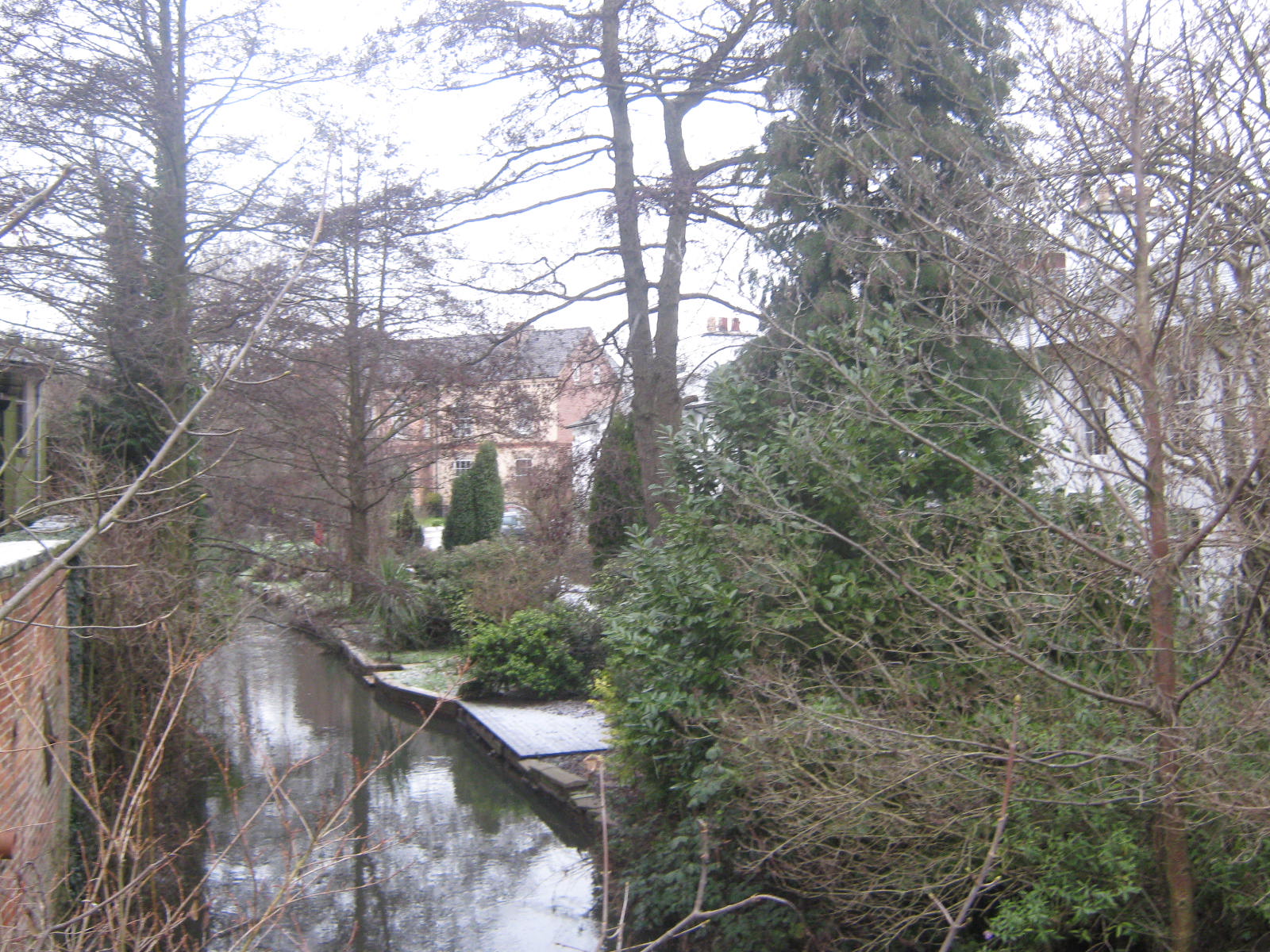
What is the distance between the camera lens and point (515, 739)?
12.3m

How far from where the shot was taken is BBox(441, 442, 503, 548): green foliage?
1093 inches

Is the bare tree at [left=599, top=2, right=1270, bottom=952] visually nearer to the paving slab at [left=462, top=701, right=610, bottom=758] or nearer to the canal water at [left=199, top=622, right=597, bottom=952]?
the canal water at [left=199, top=622, right=597, bottom=952]

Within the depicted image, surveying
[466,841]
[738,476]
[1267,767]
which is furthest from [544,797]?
[1267,767]

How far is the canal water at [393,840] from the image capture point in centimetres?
769

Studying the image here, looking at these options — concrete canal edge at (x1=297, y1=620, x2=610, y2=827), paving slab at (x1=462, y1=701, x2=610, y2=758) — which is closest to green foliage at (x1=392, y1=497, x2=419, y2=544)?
concrete canal edge at (x1=297, y1=620, x2=610, y2=827)

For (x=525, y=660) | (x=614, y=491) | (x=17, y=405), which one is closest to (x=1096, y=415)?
(x=525, y=660)

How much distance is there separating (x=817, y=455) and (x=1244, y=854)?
3099mm

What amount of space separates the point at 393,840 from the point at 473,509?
22.9m

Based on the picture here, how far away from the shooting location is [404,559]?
68.1 ft

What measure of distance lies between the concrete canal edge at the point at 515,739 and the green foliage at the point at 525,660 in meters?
0.45

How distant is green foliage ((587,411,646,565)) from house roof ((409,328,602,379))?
113 cm

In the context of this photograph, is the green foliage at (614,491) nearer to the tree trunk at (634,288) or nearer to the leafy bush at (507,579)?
the tree trunk at (634,288)

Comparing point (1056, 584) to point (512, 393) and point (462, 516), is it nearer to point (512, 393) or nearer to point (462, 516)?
point (512, 393)

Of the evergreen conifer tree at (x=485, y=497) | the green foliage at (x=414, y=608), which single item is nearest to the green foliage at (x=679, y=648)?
the green foliage at (x=414, y=608)
